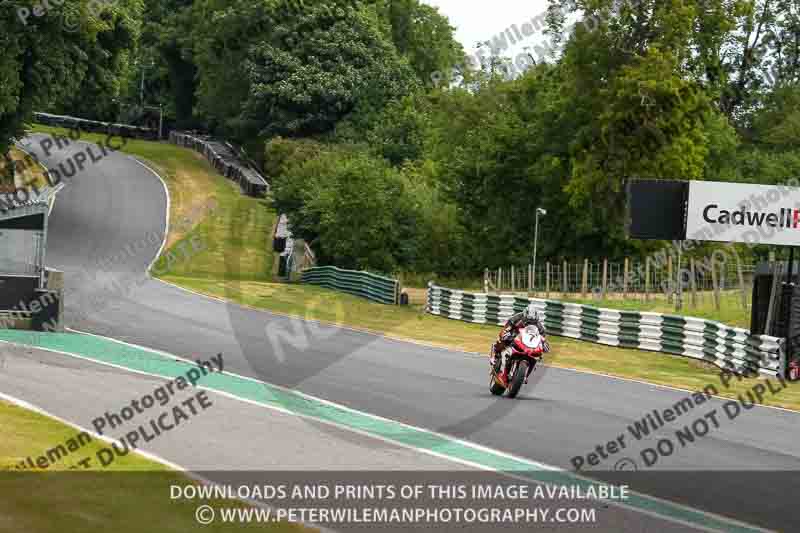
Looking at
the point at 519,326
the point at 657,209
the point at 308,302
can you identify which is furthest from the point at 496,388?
the point at 308,302

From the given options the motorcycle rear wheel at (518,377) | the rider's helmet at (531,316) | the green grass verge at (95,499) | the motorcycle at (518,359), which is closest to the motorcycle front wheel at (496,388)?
the motorcycle at (518,359)

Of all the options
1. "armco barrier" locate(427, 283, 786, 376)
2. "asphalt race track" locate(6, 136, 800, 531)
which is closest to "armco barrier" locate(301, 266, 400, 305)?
"armco barrier" locate(427, 283, 786, 376)

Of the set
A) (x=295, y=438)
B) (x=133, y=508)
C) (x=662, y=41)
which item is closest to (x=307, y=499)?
(x=133, y=508)

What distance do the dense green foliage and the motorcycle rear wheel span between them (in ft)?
94.8

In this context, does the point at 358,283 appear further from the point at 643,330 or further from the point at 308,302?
the point at 643,330

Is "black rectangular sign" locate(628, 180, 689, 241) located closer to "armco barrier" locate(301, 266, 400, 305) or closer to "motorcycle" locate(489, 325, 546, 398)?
"motorcycle" locate(489, 325, 546, 398)

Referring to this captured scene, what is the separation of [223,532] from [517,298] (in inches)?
1096

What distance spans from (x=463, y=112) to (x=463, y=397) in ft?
177

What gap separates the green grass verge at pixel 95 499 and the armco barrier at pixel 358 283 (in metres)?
33.2

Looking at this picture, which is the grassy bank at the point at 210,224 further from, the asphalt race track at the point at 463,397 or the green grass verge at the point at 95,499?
the green grass verge at the point at 95,499

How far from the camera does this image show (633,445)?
45.6ft

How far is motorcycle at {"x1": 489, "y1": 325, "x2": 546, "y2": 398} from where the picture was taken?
55.3 ft

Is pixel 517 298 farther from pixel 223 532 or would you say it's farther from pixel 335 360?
pixel 223 532

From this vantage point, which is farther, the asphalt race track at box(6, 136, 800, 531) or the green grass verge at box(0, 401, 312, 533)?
the asphalt race track at box(6, 136, 800, 531)
